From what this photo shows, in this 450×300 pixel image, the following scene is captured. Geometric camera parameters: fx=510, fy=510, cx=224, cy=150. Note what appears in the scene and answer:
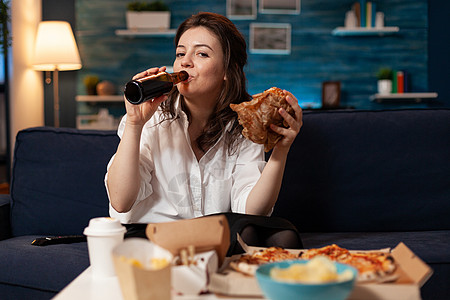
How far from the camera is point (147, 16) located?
5.01m

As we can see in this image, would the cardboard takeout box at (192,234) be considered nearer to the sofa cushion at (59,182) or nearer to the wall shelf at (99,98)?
the sofa cushion at (59,182)

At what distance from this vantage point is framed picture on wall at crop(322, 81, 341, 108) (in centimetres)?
504

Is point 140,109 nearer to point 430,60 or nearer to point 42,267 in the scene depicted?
point 42,267

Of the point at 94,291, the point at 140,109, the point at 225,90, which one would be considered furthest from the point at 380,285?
the point at 225,90

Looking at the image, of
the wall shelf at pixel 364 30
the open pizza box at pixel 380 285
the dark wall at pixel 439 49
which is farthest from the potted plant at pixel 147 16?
the open pizza box at pixel 380 285

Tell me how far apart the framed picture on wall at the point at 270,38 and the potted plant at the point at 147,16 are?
0.90 m

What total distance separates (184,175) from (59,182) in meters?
0.62

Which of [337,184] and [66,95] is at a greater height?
[66,95]

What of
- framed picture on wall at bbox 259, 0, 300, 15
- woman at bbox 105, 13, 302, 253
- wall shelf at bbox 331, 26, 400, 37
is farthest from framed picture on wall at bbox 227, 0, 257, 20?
woman at bbox 105, 13, 302, 253

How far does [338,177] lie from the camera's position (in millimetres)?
2053

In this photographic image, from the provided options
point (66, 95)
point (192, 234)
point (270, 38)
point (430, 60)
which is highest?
point (270, 38)

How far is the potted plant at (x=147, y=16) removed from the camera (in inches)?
197

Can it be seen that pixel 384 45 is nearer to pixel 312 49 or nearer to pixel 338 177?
pixel 312 49

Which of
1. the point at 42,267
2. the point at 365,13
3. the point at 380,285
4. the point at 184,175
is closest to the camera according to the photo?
the point at 380,285
